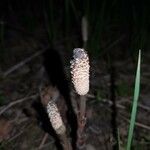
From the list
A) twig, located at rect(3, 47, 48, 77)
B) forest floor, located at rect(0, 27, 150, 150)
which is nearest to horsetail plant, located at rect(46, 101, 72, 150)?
forest floor, located at rect(0, 27, 150, 150)

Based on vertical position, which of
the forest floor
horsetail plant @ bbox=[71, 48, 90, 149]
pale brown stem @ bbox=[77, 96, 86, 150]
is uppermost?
horsetail plant @ bbox=[71, 48, 90, 149]

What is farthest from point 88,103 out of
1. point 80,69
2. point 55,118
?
point 80,69

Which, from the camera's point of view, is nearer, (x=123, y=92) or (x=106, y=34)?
(x=123, y=92)

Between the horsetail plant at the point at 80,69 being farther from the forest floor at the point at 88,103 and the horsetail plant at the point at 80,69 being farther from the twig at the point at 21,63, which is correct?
the twig at the point at 21,63

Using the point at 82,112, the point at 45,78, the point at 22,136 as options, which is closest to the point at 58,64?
the point at 45,78

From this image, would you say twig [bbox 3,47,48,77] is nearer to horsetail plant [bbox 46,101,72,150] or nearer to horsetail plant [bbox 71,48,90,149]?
horsetail plant [bbox 46,101,72,150]

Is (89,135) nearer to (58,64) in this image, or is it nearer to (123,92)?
(123,92)

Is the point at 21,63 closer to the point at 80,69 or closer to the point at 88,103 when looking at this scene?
the point at 88,103

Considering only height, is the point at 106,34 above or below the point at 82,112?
below

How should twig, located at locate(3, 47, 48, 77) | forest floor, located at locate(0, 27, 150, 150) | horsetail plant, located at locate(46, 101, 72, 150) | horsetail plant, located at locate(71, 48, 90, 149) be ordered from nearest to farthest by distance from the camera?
horsetail plant, located at locate(71, 48, 90, 149)
horsetail plant, located at locate(46, 101, 72, 150)
forest floor, located at locate(0, 27, 150, 150)
twig, located at locate(3, 47, 48, 77)

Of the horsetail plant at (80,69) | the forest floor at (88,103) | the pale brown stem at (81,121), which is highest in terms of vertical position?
the horsetail plant at (80,69)

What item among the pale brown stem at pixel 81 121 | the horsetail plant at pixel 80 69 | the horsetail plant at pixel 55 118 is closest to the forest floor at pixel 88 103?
the pale brown stem at pixel 81 121
